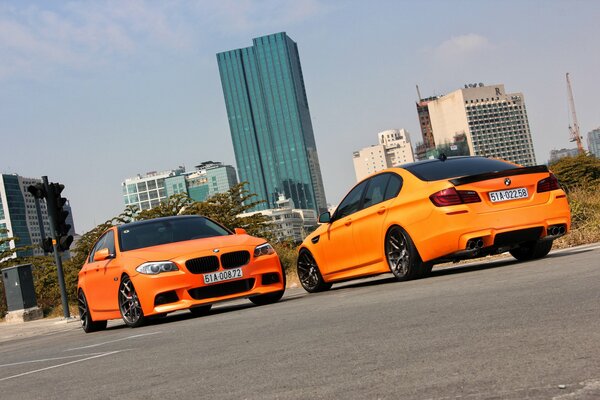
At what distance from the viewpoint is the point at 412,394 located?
14.5ft

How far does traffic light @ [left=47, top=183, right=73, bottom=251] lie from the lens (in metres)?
20.2

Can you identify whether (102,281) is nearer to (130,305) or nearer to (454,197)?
(130,305)

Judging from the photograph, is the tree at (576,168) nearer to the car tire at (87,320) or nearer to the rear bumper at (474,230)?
the car tire at (87,320)

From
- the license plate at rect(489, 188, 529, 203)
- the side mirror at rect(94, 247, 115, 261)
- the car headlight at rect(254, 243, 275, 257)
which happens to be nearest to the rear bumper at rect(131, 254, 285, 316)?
the car headlight at rect(254, 243, 275, 257)

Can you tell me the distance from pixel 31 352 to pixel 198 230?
3052 mm

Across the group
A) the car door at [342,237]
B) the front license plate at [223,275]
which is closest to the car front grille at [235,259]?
the front license plate at [223,275]

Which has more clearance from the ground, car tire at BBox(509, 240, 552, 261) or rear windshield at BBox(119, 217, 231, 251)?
rear windshield at BBox(119, 217, 231, 251)

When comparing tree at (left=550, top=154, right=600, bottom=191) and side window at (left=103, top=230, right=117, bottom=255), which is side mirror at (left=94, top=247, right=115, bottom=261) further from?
tree at (left=550, top=154, right=600, bottom=191)

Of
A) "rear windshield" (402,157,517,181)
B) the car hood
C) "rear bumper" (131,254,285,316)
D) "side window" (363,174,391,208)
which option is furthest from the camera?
"side window" (363,174,391,208)

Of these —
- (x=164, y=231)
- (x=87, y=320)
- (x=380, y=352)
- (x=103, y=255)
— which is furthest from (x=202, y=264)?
(x=380, y=352)

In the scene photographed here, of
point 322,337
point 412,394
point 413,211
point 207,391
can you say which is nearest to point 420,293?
point 413,211

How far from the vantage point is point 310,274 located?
13578mm

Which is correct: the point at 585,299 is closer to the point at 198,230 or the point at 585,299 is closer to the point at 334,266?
the point at 334,266

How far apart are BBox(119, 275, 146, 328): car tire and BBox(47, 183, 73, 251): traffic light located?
8.48m
